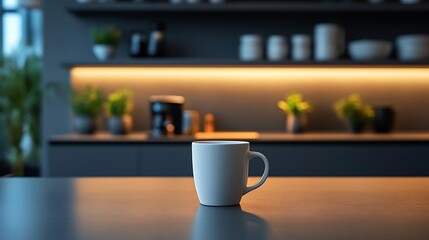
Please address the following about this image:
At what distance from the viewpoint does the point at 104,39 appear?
11.3ft

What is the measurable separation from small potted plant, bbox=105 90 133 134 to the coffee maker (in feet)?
0.74

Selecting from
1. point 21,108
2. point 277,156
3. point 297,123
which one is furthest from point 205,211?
point 21,108

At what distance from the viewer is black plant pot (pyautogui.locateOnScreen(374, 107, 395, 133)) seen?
3.37 meters

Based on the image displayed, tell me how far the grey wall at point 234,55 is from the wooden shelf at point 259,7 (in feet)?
0.89

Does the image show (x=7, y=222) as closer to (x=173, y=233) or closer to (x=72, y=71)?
(x=173, y=233)

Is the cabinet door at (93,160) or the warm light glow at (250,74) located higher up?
the warm light glow at (250,74)

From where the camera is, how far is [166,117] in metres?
3.22

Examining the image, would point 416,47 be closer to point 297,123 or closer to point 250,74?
point 297,123

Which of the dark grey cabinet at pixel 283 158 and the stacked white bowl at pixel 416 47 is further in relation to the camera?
the stacked white bowl at pixel 416 47

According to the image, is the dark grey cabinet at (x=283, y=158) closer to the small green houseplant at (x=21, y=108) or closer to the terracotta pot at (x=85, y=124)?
the terracotta pot at (x=85, y=124)

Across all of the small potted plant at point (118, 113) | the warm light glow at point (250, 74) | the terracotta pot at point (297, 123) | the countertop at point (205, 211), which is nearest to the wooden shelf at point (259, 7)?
the warm light glow at point (250, 74)

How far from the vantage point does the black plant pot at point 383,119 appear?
3.37 metres

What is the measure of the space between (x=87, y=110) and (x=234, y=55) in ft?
3.43

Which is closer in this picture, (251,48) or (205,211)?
(205,211)
